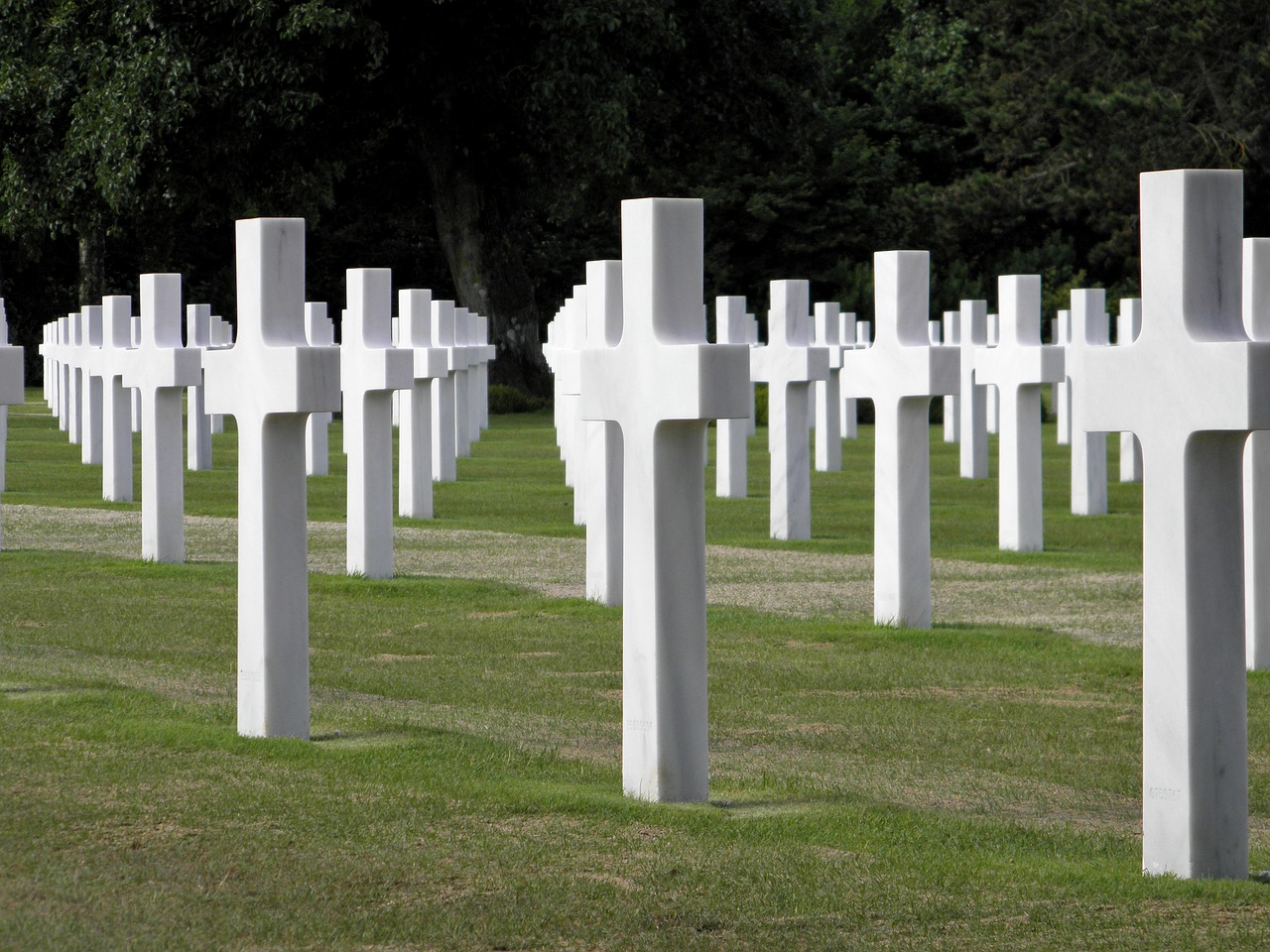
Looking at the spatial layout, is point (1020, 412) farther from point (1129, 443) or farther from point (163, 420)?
point (1129, 443)

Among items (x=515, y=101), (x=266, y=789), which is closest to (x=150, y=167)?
(x=515, y=101)

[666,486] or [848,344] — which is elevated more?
[848,344]

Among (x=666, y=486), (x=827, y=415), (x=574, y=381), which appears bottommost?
(x=666, y=486)

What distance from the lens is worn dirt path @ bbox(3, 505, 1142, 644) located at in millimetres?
10359

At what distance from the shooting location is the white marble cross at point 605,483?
32.7 feet

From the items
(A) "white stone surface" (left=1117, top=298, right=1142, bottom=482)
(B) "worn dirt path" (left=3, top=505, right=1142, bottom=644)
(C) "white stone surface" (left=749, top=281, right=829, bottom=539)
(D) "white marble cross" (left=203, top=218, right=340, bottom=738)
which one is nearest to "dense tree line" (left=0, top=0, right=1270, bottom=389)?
(A) "white stone surface" (left=1117, top=298, right=1142, bottom=482)

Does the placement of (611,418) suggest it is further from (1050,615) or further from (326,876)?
(1050,615)

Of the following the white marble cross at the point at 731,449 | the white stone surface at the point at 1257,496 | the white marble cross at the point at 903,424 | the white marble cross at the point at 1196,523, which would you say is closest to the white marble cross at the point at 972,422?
the white marble cross at the point at 731,449

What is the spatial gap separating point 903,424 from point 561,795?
4.60 m

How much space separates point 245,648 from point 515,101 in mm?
24446

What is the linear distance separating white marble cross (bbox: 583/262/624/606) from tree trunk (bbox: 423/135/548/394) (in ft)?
78.6

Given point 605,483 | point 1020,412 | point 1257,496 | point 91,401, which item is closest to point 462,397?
point 91,401

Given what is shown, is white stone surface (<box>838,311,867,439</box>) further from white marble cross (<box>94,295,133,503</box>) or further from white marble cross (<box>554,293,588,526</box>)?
white marble cross (<box>94,295,133,503</box>)

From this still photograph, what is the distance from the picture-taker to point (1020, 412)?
1315cm
